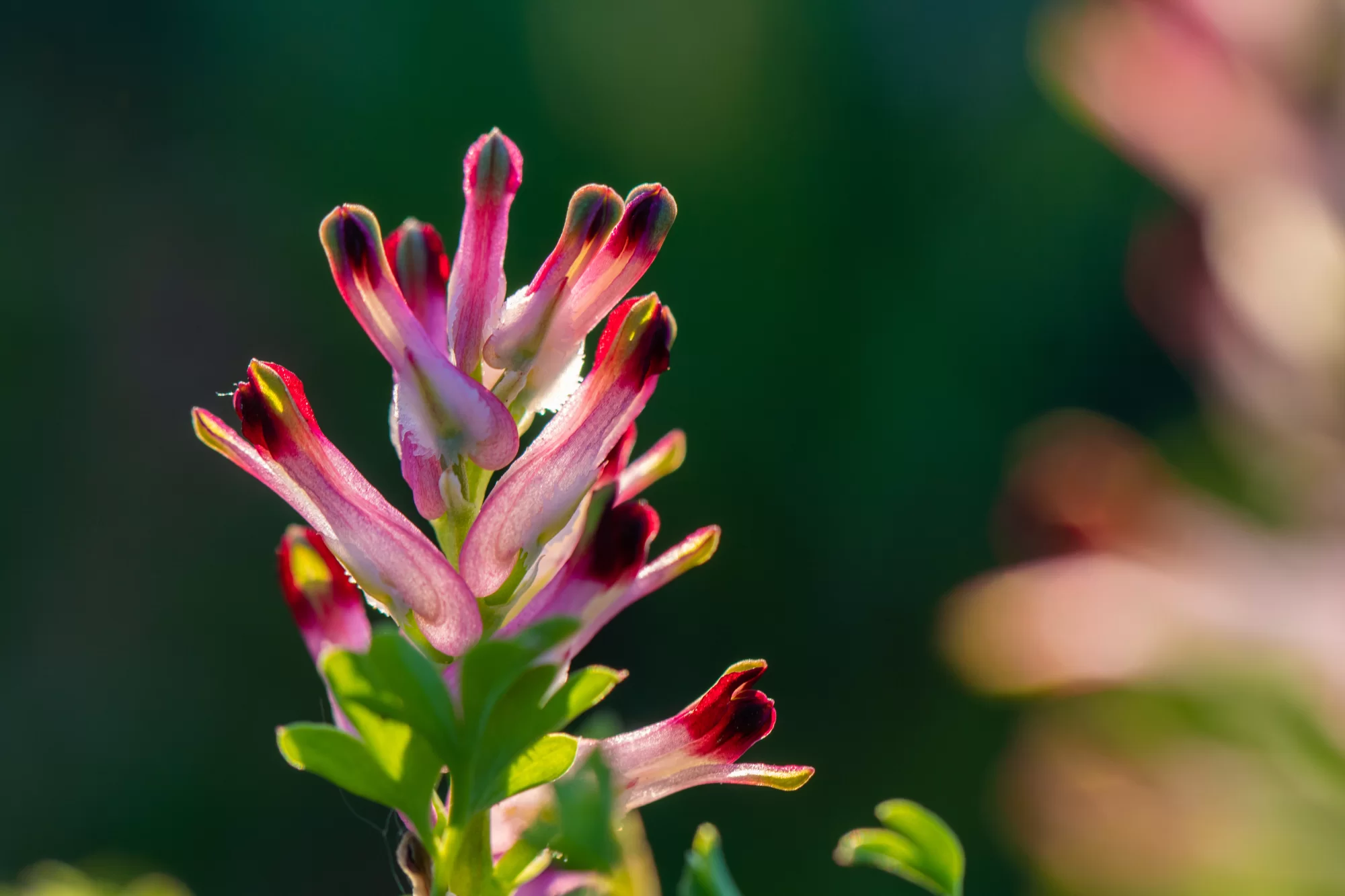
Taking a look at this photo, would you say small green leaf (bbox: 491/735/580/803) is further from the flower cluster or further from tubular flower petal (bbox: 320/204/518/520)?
tubular flower petal (bbox: 320/204/518/520)

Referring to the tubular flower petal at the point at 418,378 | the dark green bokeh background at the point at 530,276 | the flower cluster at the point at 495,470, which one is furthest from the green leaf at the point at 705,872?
the dark green bokeh background at the point at 530,276

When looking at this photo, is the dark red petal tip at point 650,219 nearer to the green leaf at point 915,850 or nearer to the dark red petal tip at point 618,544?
the dark red petal tip at point 618,544

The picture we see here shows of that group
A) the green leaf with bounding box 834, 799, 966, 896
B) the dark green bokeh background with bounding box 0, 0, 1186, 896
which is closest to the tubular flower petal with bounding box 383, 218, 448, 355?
the green leaf with bounding box 834, 799, 966, 896

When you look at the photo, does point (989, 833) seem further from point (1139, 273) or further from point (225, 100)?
point (225, 100)

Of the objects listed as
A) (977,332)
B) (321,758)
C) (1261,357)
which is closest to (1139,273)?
(1261,357)

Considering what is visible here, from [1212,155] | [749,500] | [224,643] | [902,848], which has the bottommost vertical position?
[224,643]

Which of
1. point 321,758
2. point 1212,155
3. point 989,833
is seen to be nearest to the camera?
point 321,758

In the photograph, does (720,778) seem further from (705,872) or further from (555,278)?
(555,278)
